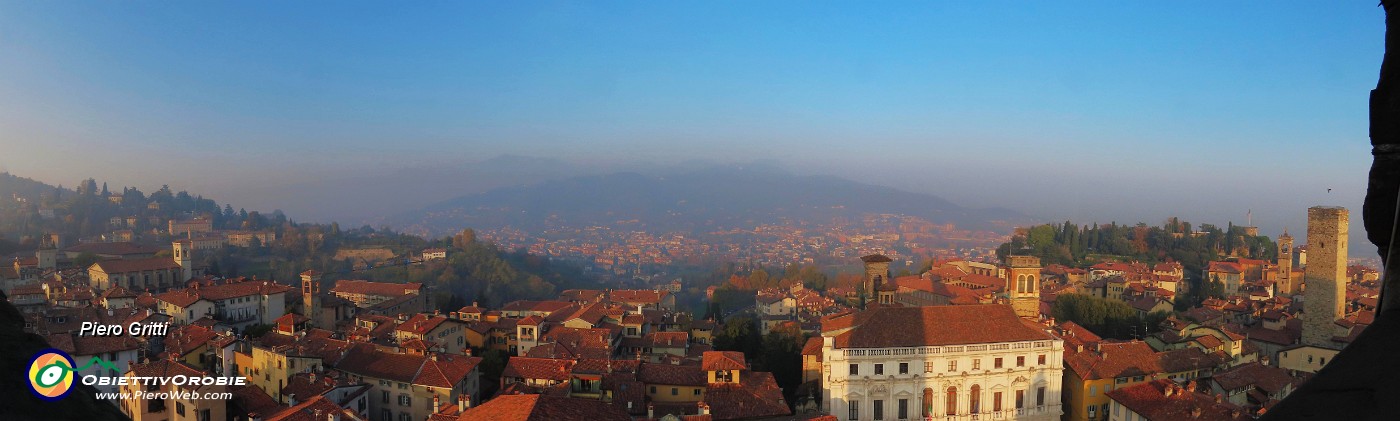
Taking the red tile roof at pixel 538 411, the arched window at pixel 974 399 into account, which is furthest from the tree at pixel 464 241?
the red tile roof at pixel 538 411

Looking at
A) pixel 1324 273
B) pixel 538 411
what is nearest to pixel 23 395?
pixel 538 411

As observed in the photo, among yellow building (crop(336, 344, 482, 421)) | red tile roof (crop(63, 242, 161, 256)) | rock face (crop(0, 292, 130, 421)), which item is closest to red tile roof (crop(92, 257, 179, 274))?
red tile roof (crop(63, 242, 161, 256))

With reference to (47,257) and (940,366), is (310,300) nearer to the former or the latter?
(47,257)

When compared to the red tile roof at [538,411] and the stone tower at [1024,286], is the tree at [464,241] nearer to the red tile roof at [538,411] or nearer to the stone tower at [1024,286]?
the stone tower at [1024,286]

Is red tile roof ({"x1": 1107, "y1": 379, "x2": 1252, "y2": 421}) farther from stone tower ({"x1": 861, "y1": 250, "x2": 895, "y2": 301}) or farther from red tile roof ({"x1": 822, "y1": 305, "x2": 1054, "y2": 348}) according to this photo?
stone tower ({"x1": 861, "y1": 250, "x2": 895, "y2": 301})

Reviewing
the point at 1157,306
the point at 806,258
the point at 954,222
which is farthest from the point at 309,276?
the point at 954,222

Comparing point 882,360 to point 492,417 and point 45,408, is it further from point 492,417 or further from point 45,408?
point 45,408
